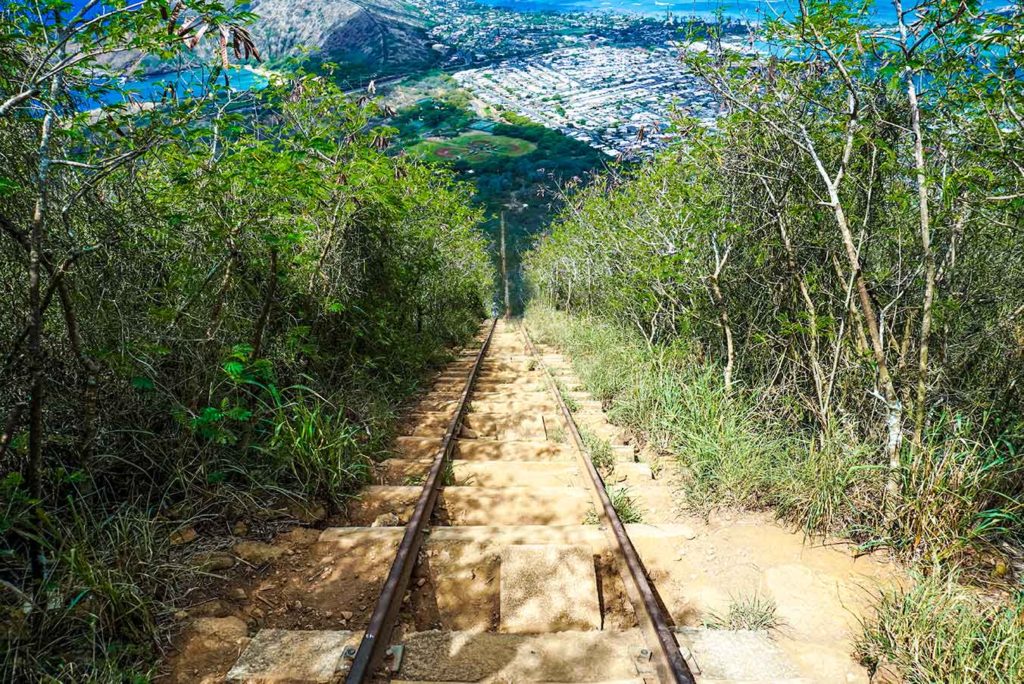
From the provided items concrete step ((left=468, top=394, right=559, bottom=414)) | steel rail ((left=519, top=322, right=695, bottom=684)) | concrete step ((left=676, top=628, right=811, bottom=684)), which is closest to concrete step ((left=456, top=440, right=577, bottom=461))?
steel rail ((left=519, top=322, right=695, bottom=684))

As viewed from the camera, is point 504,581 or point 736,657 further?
point 504,581

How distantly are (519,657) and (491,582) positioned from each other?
0.72 m

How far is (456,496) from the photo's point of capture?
4.22 meters

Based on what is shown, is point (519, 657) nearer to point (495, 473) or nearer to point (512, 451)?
point (495, 473)

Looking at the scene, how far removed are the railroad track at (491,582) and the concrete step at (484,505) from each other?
0.01 m

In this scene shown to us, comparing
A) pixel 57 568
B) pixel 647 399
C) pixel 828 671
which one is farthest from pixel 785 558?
pixel 57 568

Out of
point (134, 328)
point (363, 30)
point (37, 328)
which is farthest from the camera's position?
point (363, 30)

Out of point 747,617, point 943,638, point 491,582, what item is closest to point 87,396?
point 491,582

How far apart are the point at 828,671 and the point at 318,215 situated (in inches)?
245

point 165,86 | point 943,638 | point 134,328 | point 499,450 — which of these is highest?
point 165,86

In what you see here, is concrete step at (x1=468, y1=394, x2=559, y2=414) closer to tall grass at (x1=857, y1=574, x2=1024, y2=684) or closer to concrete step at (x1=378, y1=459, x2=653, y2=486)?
concrete step at (x1=378, y1=459, x2=653, y2=486)

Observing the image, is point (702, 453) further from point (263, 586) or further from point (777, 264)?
point (263, 586)

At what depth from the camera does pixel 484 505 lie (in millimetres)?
4121

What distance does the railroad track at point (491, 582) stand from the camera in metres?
2.34
